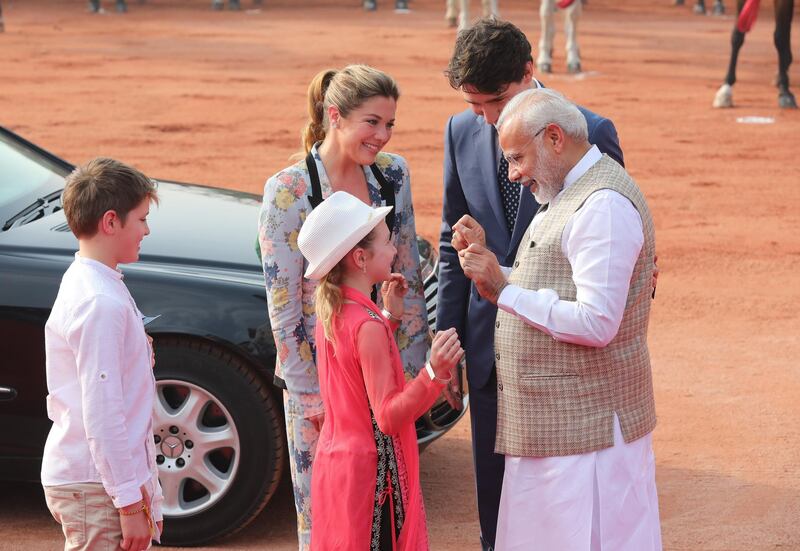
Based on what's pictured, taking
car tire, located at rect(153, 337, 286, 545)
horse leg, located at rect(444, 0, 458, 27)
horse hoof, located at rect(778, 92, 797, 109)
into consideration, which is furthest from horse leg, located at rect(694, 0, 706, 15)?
car tire, located at rect(153, 337, 286, 545)

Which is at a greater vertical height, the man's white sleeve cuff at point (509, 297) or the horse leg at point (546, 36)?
the man's white sleeve cuff at point (509, 297)

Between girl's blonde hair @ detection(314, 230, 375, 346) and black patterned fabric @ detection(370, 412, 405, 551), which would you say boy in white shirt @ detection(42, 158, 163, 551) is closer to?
girl's blonde hair @ detection(314, 230, 375, 346)

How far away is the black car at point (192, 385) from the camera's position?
16.0 ft

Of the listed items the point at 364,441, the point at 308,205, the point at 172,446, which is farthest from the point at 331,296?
the point at 172,446

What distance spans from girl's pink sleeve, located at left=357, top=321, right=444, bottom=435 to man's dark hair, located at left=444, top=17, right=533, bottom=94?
2.67ft

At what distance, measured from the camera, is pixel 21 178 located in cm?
597

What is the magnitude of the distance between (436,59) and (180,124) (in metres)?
6.68

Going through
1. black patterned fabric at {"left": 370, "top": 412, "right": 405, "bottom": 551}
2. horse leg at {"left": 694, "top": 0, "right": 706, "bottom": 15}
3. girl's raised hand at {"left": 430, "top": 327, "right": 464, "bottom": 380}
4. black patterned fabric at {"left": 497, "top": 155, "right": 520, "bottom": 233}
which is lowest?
horse leg at {"left": 694, "top": 0, "right": 706, "bottom": 15}

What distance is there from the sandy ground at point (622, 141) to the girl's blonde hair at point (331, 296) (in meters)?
1.92

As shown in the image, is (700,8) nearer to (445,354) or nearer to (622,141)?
(622,141)

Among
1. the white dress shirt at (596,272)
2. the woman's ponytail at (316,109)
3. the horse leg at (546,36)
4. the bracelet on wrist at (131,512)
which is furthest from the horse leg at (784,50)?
the bracelet on wrist at (131,512)

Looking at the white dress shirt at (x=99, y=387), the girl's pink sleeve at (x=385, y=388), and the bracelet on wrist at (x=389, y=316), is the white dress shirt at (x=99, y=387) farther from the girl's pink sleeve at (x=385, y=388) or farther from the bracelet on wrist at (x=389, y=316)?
the bracelet on wrist at (x=389, y=316)

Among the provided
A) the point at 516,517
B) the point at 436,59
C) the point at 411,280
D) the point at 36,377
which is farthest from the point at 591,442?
the point at 436,59

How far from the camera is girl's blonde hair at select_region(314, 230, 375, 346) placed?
341 centimetres
